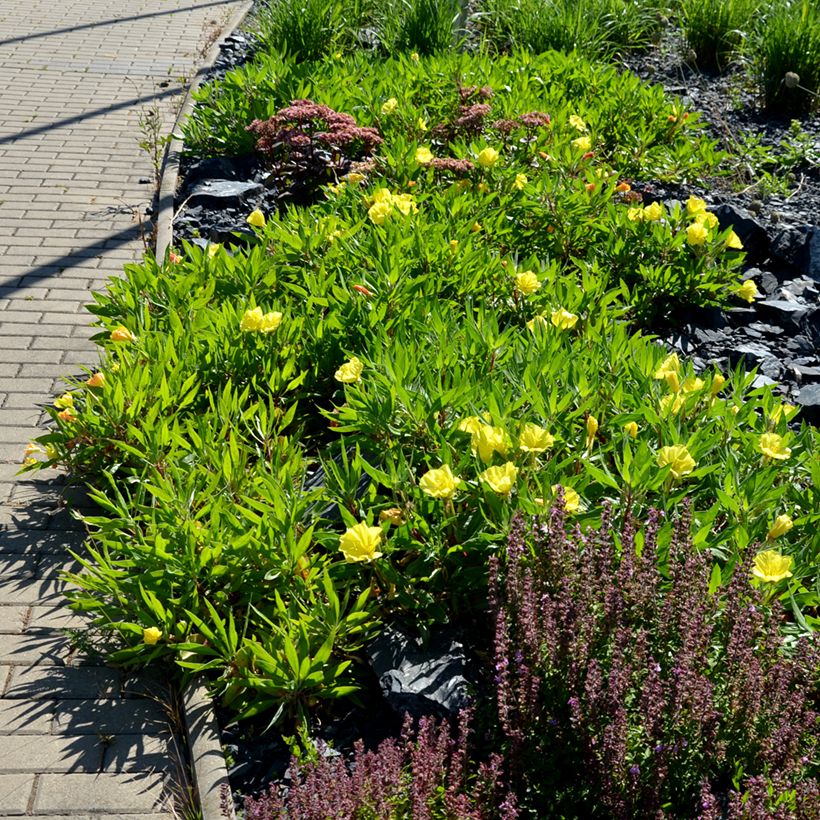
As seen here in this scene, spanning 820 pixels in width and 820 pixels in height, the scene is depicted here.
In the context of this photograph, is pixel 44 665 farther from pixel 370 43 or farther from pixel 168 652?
pixel 370 43

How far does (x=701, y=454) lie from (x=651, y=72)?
6143 millimetres

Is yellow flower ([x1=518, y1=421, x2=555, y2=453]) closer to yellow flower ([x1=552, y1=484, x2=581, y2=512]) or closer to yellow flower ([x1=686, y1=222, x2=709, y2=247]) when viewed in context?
yellow flower ([x1=552, y1=484, x2=581, y2=512])

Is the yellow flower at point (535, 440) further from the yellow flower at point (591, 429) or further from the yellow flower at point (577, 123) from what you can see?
the yellow flower at point (577, 123)

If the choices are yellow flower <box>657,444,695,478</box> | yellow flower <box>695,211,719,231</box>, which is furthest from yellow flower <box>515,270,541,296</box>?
yellow flower <box>657,444,695,478</box>

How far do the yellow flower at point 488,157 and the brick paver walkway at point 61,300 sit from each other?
2.16m

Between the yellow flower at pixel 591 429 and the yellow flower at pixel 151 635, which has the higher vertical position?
the yellow flower at pixel 591 429

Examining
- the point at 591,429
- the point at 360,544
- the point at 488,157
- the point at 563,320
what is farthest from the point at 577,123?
the point at 360,544

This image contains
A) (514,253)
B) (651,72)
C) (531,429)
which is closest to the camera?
(531,429)

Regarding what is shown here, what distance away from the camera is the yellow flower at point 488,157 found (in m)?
5.34

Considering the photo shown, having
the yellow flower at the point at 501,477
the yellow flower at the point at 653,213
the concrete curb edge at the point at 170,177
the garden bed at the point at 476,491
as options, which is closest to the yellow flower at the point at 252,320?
the garden bed at the point at 476,491

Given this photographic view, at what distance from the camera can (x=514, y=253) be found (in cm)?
476

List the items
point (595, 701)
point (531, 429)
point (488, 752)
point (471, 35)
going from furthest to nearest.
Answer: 1. point (471, 35)
2. point (531, 429)
3. point (488, 752)
4. point (595, 701)

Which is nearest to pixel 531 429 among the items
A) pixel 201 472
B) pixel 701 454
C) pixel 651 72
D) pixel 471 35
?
pixel 701 454

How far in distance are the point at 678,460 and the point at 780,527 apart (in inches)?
13.2
